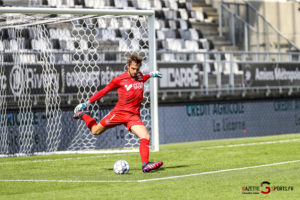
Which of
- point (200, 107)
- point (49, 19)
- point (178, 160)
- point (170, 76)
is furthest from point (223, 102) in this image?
point (178, 160)

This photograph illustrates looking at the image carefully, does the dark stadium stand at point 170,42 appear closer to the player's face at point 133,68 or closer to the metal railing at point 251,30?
the metal railing at point 251,30

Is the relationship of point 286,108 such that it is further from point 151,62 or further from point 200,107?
point 151,62

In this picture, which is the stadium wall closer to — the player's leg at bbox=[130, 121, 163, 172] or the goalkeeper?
the goalkeeper

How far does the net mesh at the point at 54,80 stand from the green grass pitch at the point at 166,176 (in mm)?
2373

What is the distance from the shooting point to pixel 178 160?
33.9 ft

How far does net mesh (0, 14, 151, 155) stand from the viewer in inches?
546

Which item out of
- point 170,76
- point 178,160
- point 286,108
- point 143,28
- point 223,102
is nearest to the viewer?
point 178,160

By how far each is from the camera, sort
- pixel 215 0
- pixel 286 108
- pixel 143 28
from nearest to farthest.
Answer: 1. pixel 143 28
2. pixel 286 108
3. pixel 215 0

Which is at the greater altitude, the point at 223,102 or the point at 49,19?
the point at 49,19

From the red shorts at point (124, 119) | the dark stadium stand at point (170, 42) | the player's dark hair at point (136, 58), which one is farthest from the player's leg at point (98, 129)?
the dark stadium stand at point (170, 42)

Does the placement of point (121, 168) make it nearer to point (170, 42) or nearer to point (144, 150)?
point (144, 150)

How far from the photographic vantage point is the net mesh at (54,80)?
45.5 feet

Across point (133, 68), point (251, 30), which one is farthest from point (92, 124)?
point (251, 30)

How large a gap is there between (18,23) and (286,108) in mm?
10161
